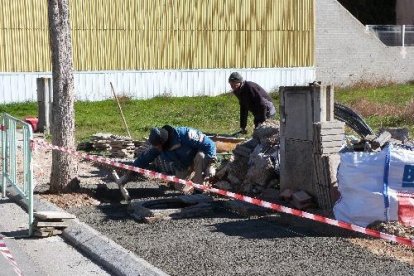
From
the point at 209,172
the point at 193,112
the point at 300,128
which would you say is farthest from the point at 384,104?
the point at 300,128

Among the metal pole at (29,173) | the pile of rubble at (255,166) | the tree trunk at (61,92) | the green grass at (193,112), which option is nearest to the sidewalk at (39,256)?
the metal pole at (29,173)

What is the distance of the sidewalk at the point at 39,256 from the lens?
783 cm

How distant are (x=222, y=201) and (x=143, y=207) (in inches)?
42.6

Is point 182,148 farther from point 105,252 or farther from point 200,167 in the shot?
point 105,252

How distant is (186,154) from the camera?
1133 centimetres

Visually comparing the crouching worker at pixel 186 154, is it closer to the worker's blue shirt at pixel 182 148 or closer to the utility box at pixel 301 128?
the worker's blue shirt at pixel 182 148

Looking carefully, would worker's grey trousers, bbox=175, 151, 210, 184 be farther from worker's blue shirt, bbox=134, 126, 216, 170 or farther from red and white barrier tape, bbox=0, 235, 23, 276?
red and white barrier tape, bbox=0, 235, 23, 276

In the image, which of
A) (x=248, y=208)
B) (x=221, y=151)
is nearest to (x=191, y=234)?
(x=248, y=208)

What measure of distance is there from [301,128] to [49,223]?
Answer: 3331 millimetres

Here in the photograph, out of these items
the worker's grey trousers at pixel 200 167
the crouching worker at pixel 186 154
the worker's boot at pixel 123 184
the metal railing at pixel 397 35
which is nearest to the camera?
the worker's boot at pixel 123 184

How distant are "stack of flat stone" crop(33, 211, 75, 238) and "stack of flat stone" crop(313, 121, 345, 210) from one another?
117 inches

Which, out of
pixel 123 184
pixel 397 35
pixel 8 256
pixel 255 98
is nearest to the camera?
pixel 8 256

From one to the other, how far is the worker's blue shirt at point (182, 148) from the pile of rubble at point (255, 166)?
1.87 ft

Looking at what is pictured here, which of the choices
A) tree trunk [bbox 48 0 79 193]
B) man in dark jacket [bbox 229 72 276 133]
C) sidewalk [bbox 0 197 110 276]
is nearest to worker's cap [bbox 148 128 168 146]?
tree trunk [bbox 48 0 79 193]
